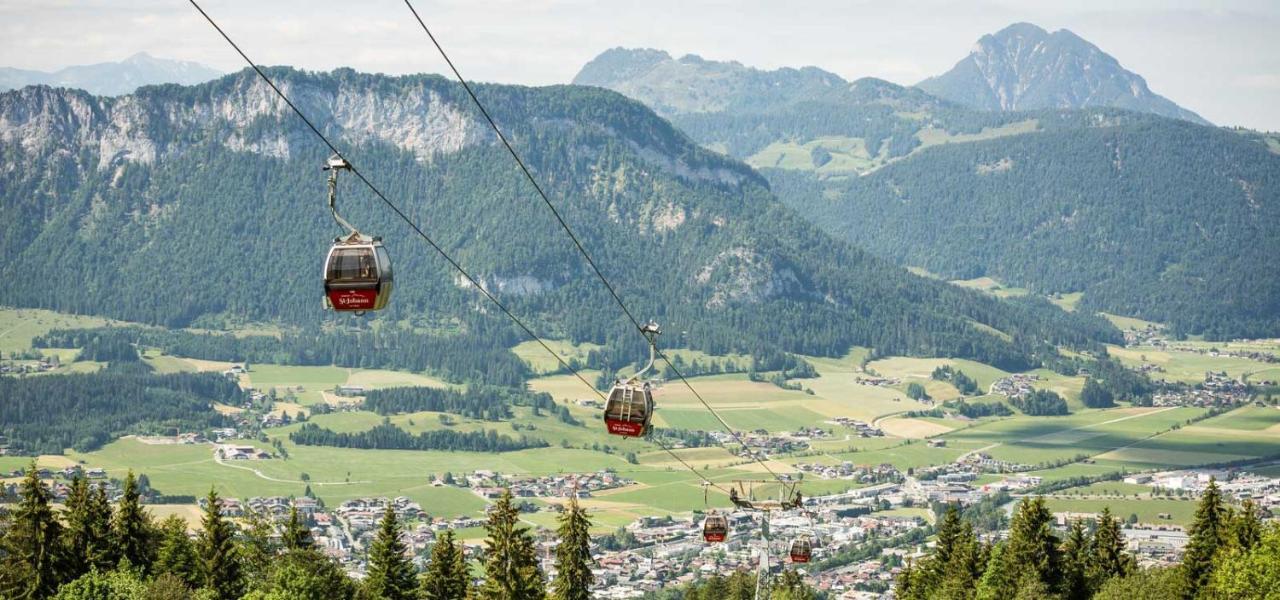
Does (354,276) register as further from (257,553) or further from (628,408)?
(257,553)

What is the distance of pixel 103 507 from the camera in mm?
78188

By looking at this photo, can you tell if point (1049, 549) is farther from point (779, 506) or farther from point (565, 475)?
point (565, 475)

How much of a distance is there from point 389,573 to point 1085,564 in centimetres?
3474

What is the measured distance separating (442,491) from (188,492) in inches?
1025

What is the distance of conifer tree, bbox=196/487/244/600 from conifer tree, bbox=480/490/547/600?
11.0 m

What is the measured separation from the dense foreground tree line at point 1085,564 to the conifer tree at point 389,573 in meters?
25.5

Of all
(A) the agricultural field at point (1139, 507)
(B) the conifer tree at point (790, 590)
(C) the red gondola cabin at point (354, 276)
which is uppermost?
(C) the red gondola cabin at point (354, 276)

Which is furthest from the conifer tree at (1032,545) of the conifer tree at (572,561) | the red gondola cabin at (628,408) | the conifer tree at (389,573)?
the red gondola cabin at (628,408)

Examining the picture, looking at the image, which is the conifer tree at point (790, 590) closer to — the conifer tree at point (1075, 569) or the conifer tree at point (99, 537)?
the conifer tree at point (1075, 569)

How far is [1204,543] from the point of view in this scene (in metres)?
82.6

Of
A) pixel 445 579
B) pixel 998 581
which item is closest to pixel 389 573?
pixel 445 579

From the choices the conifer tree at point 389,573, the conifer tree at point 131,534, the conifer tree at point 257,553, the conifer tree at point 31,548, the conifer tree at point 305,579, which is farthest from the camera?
the conifer tree at point 257,553

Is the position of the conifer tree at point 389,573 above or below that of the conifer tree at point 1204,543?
below

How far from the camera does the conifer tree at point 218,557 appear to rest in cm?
7738
